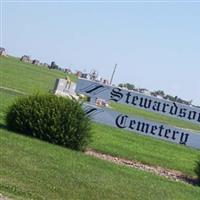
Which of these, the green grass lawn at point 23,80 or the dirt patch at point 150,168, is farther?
the green grass lawn at point 23,80

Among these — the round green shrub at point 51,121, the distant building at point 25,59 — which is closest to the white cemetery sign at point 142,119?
the round green shrub at point 51,121

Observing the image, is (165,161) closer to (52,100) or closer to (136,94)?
(136,94)

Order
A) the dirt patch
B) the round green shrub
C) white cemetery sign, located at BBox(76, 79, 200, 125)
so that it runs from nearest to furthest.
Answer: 1. the round green shrub
2. the dirt patch
3. white cemetery sign, located at BBox(76, 79, 200, 125)

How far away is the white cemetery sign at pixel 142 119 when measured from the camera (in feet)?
66.2

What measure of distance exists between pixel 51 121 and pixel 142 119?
15.1ft

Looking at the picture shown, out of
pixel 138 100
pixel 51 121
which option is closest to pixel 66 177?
pixel 51 121

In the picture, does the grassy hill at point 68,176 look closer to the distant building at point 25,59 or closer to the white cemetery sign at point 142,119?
the white cemetery sign at point 142,119

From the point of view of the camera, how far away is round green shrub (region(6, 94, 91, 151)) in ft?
54.1

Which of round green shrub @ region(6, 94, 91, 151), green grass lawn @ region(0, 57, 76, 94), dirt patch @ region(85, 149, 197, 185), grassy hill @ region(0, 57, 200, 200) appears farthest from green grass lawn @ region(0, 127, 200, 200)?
green grass lawn @ region(0, 57, 76, 94)

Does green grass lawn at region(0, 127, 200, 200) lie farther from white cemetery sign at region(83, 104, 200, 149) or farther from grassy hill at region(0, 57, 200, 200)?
white cemetery sign at region(83, 104, 200, 149)

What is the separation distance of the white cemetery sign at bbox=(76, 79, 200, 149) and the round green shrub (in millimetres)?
3133

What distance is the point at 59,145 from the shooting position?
1658 centimetres

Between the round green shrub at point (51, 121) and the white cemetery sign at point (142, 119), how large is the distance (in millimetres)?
3133

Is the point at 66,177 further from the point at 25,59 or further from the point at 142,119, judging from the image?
the point at 25,59
